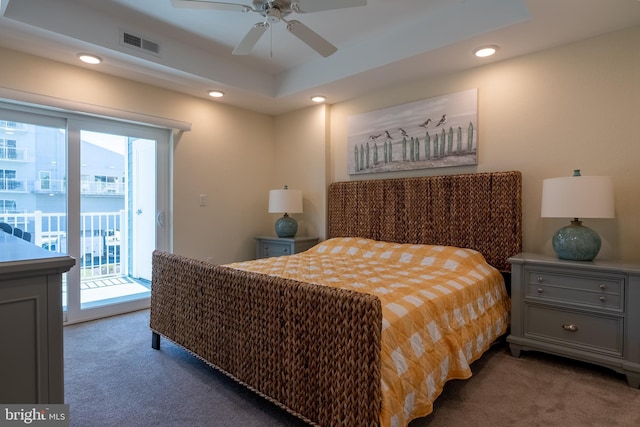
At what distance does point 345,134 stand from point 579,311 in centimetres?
269

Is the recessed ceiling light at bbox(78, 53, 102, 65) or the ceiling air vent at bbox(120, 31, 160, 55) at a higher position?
the ceiling air vent at bbox(120, 31, 160, 55)

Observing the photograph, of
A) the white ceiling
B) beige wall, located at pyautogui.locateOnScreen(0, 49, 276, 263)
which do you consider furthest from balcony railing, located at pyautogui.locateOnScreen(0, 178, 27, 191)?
the white ceiling

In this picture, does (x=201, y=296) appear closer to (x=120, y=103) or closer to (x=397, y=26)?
(x=120, y=103)

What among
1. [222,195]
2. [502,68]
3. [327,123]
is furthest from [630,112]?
[222,195]

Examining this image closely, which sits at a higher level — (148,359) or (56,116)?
(56,116)

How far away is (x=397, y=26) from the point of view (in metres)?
2.87

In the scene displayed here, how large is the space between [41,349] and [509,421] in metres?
1.99

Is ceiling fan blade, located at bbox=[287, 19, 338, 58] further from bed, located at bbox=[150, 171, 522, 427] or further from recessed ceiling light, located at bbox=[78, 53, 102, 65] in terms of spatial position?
recessed ceiling light, located at bbox=[78, 53, 102, 65]

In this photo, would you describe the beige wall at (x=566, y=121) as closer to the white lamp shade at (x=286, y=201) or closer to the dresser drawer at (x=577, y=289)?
the dresser drawer at (x=577, y=289)

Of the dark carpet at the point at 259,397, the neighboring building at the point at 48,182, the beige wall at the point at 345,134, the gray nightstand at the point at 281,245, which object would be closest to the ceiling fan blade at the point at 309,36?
the beige wall at the point at 345,134

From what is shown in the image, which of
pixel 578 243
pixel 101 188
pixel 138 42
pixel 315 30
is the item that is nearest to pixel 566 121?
pixel 578 243

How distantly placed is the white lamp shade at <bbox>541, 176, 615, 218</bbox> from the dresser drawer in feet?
1.30

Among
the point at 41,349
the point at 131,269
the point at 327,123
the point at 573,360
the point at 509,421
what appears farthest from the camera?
the point at 327,123

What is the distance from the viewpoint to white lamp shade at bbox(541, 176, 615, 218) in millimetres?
2176
